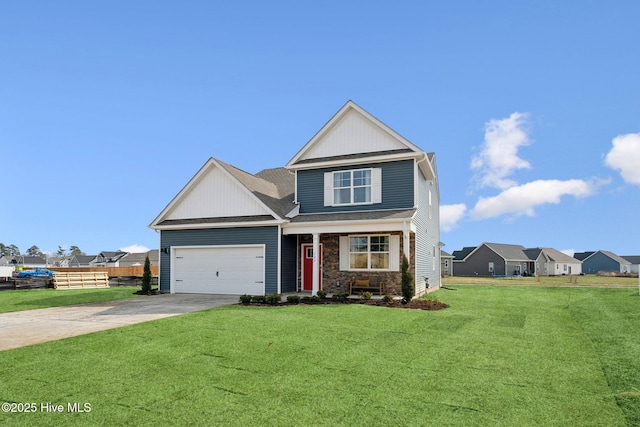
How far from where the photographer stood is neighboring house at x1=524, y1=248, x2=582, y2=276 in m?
65.9

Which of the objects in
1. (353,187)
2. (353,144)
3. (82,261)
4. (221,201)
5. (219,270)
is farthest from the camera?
(82,261)

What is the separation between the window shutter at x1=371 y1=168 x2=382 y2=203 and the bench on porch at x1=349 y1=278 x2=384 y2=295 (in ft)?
11.1

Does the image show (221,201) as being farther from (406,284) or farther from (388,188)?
(406,284)

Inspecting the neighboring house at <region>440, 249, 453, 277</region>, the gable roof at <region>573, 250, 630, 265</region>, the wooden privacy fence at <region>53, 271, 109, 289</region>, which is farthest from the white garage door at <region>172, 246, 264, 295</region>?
the gable roof at <region>573, 250, 630, 265</region>

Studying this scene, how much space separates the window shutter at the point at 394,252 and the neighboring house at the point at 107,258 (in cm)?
7844

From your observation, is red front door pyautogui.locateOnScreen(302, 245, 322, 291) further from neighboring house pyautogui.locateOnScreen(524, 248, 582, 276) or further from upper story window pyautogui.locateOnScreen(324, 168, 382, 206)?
neighboring house pyautogui.locateOnScreen(524, 248, 582, 276)

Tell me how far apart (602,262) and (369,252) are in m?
79.8

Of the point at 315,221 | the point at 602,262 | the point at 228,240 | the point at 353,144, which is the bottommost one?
the point at 602,262

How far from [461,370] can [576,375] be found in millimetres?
1834

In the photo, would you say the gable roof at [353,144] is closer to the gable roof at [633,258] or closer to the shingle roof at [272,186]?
the shingle roof at [272,186]

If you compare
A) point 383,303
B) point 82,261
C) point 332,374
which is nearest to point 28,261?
point 82,261

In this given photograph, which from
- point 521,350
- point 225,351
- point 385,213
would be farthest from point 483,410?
point 385,213

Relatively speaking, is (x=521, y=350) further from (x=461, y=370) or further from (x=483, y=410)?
(x=483, y=410)

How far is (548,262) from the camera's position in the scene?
67.5 m
